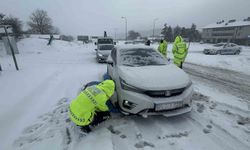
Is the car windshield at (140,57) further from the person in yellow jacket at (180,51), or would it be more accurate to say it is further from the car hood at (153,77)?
the person in yellow jacket at (180,51)

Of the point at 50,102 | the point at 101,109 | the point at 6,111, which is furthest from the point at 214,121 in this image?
the point at 6,111

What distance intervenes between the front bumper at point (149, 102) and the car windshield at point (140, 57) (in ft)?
3.84

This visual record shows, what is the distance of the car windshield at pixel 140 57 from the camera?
4.33 metres

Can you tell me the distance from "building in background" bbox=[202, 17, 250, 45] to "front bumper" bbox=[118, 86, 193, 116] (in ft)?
216

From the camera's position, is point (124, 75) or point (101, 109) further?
point (124, 75)

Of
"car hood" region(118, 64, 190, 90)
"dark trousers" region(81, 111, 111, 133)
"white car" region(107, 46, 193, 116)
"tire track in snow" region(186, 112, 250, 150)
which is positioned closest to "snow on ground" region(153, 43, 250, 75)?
"tire track in snow" region(186, 112, 250, 150)

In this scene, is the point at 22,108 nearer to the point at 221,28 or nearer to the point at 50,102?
the point at 50,102

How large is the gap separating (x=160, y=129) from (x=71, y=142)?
1.74 m

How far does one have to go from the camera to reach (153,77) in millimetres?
3438

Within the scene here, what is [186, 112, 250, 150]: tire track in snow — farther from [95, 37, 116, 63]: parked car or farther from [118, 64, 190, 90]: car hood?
[95, 37, 116, 63]: parked car

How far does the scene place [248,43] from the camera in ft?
182

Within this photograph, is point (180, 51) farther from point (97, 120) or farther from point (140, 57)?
point (97, 120)

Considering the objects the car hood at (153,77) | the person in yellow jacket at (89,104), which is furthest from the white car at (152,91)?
the person in yellow jacket at (89,104)

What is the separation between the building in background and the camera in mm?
59903
